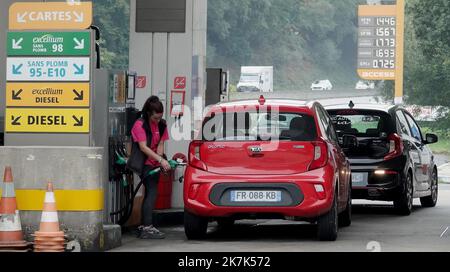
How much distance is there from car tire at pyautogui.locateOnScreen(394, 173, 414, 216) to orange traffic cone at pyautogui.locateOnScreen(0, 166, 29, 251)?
28.1 ft

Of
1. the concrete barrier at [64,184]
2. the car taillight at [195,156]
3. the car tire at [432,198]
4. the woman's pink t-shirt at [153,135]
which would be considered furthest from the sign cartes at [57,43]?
the car tire at [432,198]

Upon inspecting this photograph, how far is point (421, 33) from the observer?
79062 mm

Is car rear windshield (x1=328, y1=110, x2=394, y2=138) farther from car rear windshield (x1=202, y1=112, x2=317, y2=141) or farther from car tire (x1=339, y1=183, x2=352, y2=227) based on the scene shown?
car rear windshield (x1=202, y1=112, x2=317, y2=141)

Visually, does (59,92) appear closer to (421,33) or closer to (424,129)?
(421,33)

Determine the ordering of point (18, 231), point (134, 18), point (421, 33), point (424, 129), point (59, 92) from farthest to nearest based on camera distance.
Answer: point (424, 129) → point (421, 33) → point (134, 18) → point (59, 92) → point (18, 231)

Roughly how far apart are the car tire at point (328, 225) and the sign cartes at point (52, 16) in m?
3.39

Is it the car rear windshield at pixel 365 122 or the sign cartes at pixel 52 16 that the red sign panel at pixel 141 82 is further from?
the sign cartes at pixel 52 16

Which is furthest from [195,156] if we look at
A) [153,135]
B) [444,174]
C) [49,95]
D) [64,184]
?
[444,174]

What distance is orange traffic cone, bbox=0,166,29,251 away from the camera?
41.9ft

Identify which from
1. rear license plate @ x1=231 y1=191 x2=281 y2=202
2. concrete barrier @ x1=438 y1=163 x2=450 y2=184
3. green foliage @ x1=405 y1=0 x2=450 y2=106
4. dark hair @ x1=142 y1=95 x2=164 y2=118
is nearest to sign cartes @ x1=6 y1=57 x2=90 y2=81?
dark hair @ x1=142 y1=95 x2=164 y2=118

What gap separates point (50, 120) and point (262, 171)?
7.97ft

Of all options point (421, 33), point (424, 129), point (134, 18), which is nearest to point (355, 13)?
point (424, 129)

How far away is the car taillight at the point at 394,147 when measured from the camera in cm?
1995

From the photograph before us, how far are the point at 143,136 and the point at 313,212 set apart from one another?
2.14 metres
